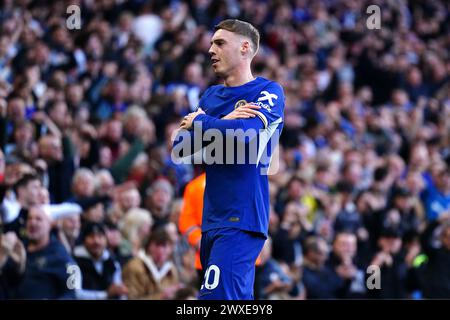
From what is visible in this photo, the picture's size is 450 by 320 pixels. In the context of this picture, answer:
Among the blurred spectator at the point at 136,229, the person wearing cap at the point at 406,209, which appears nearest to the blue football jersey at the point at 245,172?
the blurred spectator at the point at 136,229

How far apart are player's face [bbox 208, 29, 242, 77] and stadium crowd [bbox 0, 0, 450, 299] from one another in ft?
6.71

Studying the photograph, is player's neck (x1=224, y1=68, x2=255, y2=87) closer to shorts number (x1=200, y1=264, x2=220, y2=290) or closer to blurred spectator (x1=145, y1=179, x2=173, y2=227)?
shorts number (x1=200, y1=264, x2=220, y2=290)

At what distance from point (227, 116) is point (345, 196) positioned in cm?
724

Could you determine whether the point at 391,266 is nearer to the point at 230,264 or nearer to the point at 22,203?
the point at 22,203

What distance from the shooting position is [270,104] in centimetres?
552

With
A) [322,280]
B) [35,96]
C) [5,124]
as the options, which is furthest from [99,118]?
[322,280]

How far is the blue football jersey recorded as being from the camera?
539 centimetres

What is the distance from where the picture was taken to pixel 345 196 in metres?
12.5

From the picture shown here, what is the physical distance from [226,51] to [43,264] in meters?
2.91

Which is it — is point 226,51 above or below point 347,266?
above

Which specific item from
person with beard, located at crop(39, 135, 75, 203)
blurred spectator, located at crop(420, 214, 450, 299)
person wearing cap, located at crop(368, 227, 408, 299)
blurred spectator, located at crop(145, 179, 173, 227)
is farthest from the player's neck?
blurred spectator, located at crop(420, 214, 450, 299)

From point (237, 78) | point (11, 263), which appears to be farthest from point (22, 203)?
point (237, 78)

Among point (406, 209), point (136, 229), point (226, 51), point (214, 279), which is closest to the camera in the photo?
point (214, 279)

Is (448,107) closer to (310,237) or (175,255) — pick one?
(310,237)
